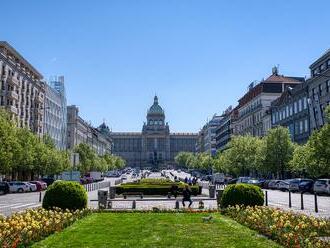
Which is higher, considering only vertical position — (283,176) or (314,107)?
(314,107)

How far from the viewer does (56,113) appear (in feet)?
391

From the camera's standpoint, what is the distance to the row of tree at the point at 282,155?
1745 inches

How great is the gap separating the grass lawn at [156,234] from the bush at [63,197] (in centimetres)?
203

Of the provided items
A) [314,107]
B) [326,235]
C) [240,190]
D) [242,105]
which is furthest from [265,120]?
[326,235]

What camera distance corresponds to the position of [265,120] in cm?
10131

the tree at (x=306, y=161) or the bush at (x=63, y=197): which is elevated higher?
the tree at (x=306, y=161)

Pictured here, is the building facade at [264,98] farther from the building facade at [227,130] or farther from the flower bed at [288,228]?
the flower bed at [288,228]

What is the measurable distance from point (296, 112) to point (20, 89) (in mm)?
48201

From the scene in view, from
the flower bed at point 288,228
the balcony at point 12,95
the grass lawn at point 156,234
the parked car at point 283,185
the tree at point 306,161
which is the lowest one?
the grass lawn at point 156,234

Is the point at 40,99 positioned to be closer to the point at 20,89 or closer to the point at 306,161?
the point at 20,89

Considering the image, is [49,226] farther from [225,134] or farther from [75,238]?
[225,134]

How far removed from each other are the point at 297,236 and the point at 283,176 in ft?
219

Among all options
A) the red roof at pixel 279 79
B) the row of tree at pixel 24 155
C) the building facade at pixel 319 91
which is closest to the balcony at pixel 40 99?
the row of tree at pixel 24 155

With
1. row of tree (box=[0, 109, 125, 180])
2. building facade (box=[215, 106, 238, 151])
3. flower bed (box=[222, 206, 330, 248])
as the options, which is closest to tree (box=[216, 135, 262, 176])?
row of tree (box=[0, 109, 125, 180])
